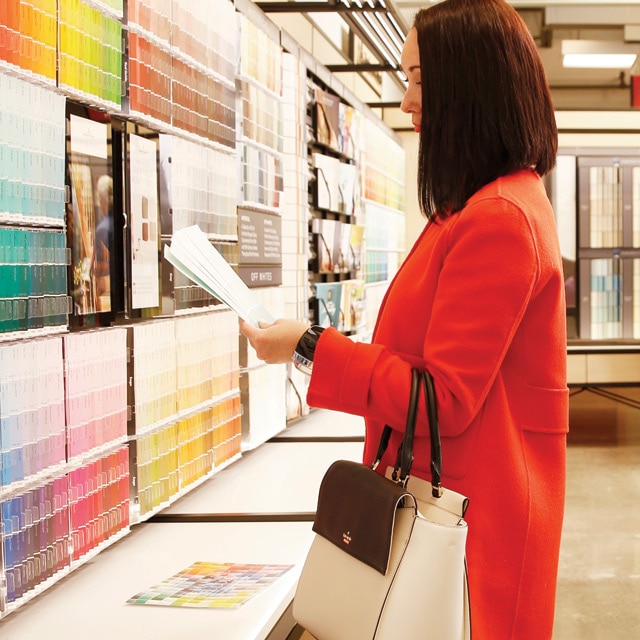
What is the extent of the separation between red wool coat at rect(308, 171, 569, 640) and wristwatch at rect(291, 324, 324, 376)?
0.10 ft

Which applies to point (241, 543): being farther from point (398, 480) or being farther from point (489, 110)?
point (489, 110)

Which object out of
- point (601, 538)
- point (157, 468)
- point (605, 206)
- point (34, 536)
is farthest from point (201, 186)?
point (605, 206)

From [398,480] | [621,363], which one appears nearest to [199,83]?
[398,480]

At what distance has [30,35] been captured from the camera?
1.79 metres

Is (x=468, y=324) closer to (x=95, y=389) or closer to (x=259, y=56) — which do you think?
(x=95, y=389)

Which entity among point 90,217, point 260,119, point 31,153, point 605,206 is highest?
point 605,206

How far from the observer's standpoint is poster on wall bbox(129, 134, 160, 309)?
2.34 m

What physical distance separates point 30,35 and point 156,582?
48.8 inches

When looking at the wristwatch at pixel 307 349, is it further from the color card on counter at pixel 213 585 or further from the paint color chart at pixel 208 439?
the paint color chart at pixel 208 439

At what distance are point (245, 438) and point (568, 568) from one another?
8.04ft

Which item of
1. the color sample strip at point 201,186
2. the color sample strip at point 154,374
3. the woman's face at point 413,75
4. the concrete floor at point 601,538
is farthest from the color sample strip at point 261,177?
the concrete floor at point 601,538

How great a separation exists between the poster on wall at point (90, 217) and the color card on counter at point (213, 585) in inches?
25.7

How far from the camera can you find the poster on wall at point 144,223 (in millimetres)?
2336

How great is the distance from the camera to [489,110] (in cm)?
141
